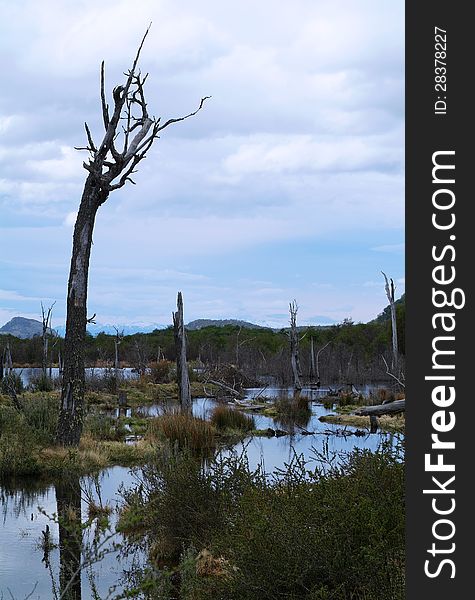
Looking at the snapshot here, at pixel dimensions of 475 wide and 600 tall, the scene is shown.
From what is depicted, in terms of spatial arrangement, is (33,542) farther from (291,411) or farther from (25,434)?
(291,411)

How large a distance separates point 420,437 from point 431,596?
49 cm

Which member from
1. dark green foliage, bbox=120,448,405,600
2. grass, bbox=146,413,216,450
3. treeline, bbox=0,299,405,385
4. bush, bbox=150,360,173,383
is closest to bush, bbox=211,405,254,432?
grass, bbox=146,413,216,450

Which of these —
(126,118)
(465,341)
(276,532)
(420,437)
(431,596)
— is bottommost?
(276,532)

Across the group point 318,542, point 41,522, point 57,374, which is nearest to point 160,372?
point 57,374

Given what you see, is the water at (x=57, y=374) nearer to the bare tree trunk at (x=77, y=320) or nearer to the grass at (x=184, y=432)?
the grass at (x=184, y=432)

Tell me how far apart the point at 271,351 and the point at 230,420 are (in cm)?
4398

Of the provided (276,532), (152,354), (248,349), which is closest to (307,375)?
(248,349)

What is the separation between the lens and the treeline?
45.8 metres

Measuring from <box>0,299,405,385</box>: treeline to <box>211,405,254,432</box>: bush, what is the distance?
66.2ft

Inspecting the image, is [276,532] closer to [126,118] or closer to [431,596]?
[431,596]

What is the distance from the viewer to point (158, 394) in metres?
32.7

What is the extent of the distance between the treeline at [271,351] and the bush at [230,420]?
2018 centimetres

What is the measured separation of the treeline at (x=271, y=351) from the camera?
4578cm

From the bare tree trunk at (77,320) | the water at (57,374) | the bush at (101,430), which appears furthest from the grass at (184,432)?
the water at (57,374)
